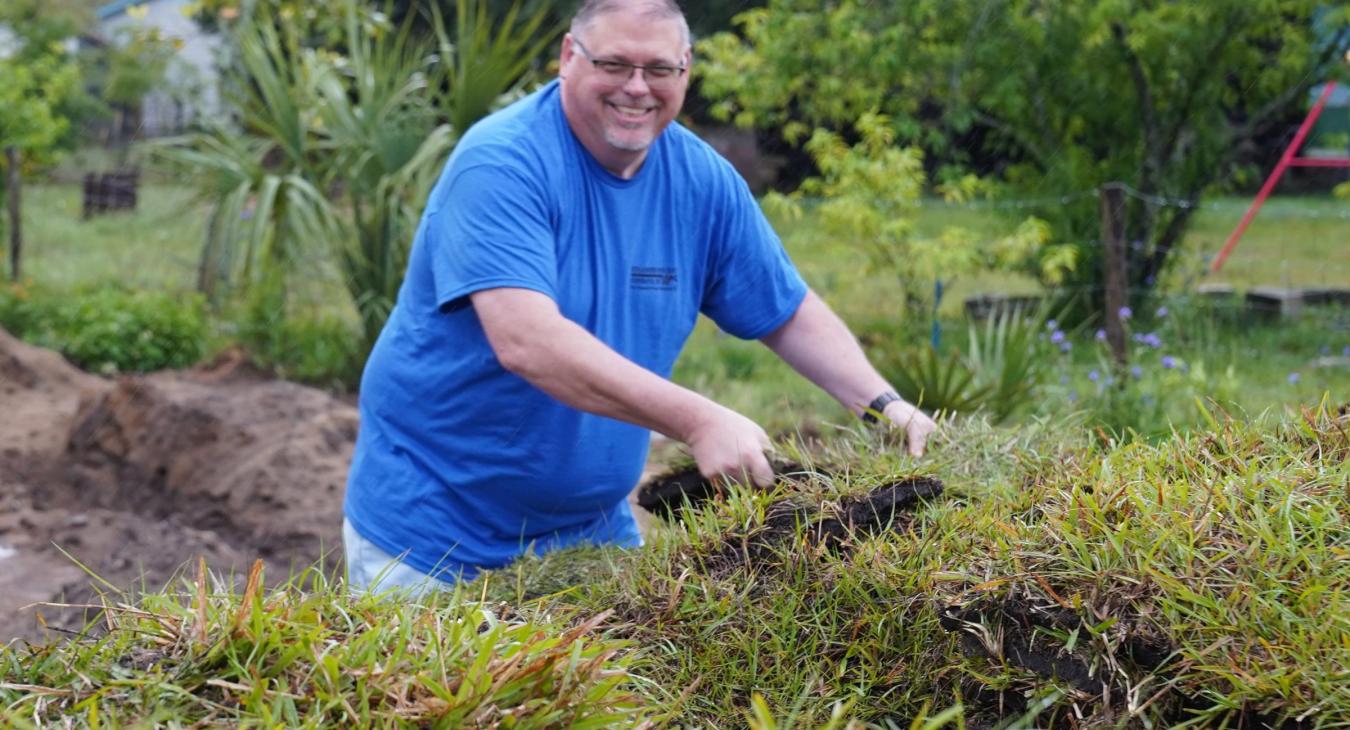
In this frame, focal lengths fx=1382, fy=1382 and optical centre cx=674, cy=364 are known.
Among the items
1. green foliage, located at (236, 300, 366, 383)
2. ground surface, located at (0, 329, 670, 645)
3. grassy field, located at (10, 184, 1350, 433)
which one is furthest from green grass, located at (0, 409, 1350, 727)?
green foliage, located at (236, 300, 366, 383)

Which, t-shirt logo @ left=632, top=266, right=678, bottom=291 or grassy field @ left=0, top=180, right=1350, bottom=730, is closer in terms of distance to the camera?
grassy field @ left=0, top=180, right=1350, bottom=730

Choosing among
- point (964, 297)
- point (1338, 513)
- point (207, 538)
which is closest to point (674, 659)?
point (1338, 513)

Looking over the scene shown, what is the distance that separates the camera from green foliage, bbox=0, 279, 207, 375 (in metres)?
8.92

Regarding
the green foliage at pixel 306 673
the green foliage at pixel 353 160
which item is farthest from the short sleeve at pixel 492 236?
the green foliage at pixel 353 160

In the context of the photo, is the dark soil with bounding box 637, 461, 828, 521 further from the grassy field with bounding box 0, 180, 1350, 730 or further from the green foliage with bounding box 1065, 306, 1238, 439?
the green foliage with bounding box 1065, 306, 1238, 439

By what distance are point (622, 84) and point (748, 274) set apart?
0.59 m

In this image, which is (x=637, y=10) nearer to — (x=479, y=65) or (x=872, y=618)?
(x=872, y=618)

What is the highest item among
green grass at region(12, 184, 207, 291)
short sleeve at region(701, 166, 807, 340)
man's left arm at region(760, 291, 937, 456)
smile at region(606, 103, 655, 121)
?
smile at region(606, 103, 655, 121)

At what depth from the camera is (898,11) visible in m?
10.0

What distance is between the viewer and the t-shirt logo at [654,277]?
2.96m

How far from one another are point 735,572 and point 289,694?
0.69 metres

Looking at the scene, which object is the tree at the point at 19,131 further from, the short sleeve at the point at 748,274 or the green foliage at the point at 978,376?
the short sleeve at the point at 748,274

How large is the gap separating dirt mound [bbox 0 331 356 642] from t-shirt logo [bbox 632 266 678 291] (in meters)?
2.73

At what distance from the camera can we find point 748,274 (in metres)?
3.15
